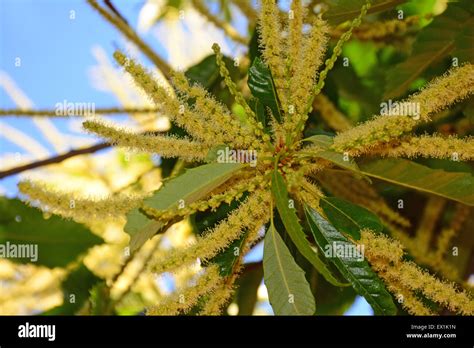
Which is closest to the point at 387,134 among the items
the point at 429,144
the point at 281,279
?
the point at 429,144

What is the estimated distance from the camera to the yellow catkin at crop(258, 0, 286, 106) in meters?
1.90

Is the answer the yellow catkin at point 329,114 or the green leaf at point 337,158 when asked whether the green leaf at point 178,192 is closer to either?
the green leaf at point 337,158

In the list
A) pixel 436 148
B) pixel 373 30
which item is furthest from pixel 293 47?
pixel 373 30

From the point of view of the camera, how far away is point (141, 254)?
3174 mm

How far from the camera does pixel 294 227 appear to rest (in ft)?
5.73

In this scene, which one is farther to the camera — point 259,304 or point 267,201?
point 259,304

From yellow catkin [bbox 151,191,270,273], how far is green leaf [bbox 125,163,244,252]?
8 cm

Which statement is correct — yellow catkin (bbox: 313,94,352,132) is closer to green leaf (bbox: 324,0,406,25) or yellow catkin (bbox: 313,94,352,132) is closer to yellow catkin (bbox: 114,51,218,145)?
green leaf (bbox: 324,0,406,25)
